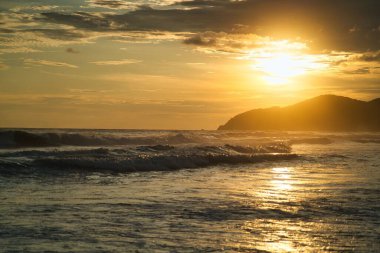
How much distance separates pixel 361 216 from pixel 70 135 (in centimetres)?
4340

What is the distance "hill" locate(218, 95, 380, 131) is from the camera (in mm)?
176125

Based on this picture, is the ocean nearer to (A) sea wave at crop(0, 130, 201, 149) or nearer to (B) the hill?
(A) sea wave at crop(0, 130, 201, 149)

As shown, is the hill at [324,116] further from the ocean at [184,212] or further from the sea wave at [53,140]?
the ocean at [184,212]

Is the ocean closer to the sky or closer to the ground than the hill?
closer to the sky

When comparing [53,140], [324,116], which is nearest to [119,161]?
[53,140]

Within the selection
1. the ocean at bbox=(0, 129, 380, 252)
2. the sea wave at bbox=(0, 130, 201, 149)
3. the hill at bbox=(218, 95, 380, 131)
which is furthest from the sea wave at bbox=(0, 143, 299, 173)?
the hill at bbox=(218, 95, 380, 131)

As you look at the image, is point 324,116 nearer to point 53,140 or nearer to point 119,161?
point 53,140

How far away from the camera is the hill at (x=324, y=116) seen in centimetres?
17612

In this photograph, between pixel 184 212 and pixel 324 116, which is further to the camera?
pixel 324 116

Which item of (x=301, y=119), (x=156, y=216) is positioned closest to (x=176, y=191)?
(x=156, y=216)

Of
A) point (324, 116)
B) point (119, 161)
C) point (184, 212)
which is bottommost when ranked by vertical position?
point (324, 116)

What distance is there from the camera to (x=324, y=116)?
185875 millimetres

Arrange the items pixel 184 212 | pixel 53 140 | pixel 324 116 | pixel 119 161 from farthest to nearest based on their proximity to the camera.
A: 1. pixel 324 116
2. pixel 53 140
3. pixel 119 161
4. pixel 184 212

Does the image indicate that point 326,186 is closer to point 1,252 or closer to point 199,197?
point 199,197
